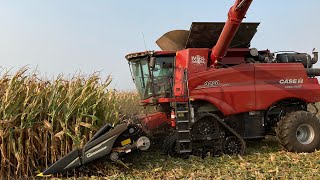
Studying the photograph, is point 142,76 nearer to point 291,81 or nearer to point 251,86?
point 251,86

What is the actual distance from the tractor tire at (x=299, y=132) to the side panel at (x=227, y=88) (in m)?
0.66

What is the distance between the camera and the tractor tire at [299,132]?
6.18m

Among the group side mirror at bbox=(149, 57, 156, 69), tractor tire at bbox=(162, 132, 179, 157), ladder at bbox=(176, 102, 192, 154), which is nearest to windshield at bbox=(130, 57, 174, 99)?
side mirror at bbox=(149, 57, 156, 69)

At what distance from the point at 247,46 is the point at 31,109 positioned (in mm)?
4351

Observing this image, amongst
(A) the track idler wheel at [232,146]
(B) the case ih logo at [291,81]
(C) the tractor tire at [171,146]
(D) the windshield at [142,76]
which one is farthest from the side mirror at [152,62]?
(B) the case ih logo at [291,81]

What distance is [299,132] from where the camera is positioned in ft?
21.2

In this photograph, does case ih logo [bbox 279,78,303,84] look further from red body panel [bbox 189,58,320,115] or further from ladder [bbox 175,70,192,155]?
ladder [bbox 175,70,192,155]

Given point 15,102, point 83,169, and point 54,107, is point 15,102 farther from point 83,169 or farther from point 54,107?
point 83,169

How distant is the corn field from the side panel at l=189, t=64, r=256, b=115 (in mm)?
1595

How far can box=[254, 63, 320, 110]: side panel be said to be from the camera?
6484mm

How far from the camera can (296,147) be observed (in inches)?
243

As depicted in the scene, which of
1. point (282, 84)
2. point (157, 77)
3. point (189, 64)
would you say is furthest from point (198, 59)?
point (282, 84)

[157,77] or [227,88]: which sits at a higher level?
[157,77]

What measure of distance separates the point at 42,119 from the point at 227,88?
10.4 feet
